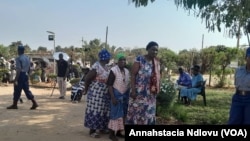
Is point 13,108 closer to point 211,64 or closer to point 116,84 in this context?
point 116,84

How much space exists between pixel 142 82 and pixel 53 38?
17.2m

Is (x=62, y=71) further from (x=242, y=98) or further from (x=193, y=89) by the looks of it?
(x=242, y=98)

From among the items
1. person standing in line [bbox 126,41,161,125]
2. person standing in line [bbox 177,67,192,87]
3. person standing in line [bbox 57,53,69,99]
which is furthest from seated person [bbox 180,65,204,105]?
person standing in line [bbox 126,41,161,125]

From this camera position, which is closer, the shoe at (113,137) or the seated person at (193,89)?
the shoe at (113,137)

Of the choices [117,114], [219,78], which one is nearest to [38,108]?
[117,114]

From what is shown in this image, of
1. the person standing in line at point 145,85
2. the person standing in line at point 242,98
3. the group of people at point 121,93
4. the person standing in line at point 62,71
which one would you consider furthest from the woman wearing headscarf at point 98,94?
the person standing in line at point 62,71

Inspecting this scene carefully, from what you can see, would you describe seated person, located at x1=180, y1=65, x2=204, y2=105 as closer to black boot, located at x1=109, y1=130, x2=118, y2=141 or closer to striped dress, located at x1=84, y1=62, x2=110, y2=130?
striped dress, located at x1=84, y1=62, x2=110, y2=130

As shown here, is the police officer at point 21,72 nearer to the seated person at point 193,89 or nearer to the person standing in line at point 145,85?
the person standing in line at point 145,85

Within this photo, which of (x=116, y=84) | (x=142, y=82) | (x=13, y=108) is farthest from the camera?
(x=13, y=108)

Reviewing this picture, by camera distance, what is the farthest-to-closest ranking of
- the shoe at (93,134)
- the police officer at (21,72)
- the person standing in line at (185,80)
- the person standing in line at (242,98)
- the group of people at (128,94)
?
the person standing in line at (185,80) < the police officer at (21,72) < the shoe at (93,134) < the group of people at (128,94) < the person standing in line at (242,98)

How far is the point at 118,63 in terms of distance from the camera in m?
7.19

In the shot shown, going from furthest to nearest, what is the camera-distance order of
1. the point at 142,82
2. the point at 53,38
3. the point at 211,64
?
the point at 211,64 < the point at 53,38 < the point at 142,82

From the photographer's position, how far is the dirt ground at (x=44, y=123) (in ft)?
24.8

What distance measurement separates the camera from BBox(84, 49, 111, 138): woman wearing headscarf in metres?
7.56
